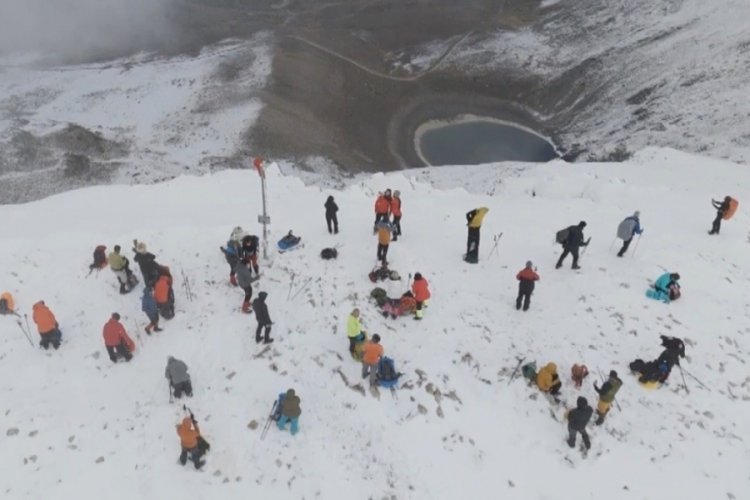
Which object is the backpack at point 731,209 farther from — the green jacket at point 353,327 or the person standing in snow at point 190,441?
the person standing in snow at point 190,441

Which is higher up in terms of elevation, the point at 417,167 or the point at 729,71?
the point at 729,71

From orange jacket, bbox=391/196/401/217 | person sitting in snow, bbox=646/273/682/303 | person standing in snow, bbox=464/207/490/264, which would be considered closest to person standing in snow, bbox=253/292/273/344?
orange jacket, bbox=391/196/401/217

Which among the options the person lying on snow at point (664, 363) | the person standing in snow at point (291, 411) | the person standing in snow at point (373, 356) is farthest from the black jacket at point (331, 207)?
the person lying on snow at point (664, 363)

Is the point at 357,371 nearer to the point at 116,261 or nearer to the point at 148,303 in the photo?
the point at 148,303

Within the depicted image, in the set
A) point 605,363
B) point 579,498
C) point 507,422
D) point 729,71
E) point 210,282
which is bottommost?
point 579,498

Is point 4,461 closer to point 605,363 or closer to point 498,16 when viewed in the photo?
point 605,363

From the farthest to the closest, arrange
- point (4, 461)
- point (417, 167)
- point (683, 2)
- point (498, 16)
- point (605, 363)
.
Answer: point (498, 16)
point (683, 2)
point (417, 167)
point (605, 363)
point (4, 461)

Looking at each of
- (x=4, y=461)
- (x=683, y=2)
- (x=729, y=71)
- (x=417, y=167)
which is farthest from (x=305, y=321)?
(x=683, y=2)
